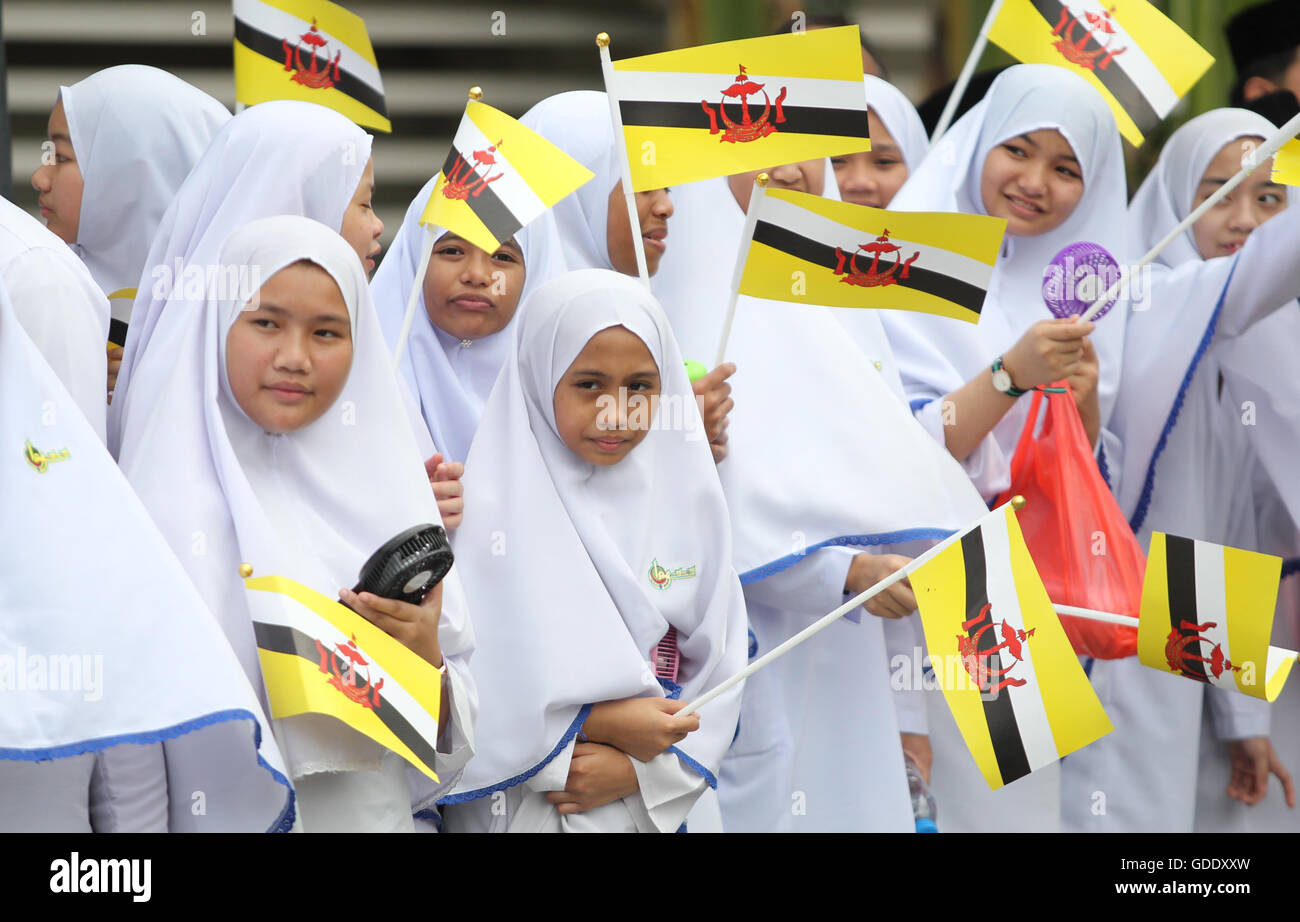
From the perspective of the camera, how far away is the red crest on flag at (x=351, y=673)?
224 centimetres

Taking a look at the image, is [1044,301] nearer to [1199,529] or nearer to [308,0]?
[1199,529]

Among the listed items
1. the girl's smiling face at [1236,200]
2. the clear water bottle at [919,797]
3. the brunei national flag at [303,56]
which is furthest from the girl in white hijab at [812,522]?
the girl's smiling face at [1236,200]

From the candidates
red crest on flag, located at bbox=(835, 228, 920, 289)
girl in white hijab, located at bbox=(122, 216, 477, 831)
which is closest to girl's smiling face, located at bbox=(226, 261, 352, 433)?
girl in white hijab, located at bbox=(122, 216, 477, 831)

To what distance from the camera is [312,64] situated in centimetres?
356

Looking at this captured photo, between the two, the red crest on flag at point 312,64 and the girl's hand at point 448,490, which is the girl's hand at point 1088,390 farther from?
the red crest on flag at point 312,64

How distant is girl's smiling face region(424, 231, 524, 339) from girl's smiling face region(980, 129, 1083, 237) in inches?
55.2

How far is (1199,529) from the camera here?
4.05m

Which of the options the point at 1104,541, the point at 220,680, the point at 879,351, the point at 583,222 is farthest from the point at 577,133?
the point at 220,680

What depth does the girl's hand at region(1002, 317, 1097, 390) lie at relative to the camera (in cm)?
346

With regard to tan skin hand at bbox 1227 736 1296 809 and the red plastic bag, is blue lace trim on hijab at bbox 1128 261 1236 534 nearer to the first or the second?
the red plastic bag

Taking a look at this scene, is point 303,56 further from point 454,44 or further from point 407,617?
point 454,44

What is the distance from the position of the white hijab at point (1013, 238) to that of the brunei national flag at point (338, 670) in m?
1.84

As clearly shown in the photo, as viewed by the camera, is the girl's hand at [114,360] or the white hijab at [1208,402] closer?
the girl's hand at [114,360]

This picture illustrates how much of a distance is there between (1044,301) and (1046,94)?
543mm
